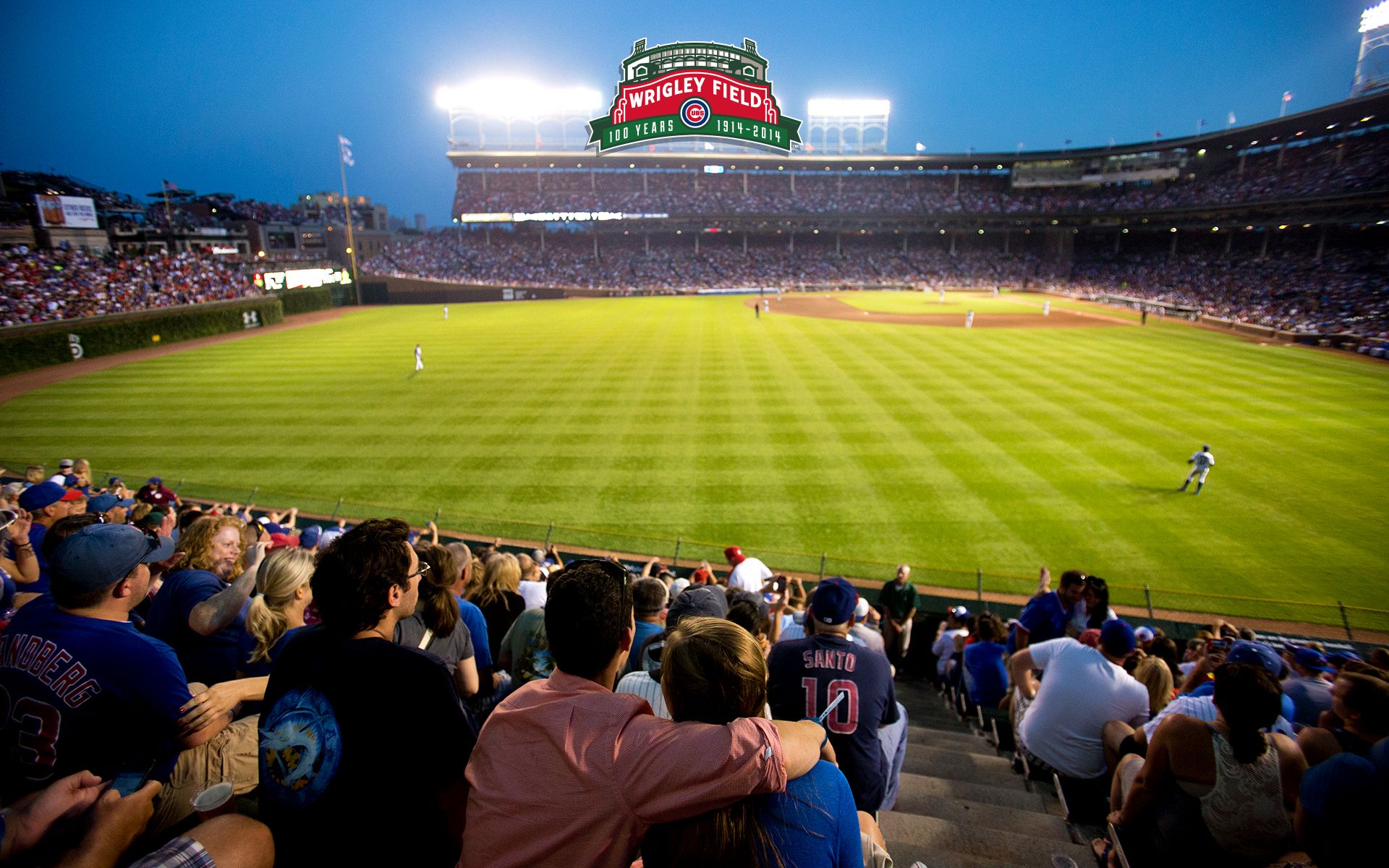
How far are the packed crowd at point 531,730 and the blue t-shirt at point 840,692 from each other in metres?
0.01

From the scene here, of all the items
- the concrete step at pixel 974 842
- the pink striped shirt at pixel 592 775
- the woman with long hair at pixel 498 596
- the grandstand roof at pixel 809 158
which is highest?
the grandstand roof at pixel 809 158

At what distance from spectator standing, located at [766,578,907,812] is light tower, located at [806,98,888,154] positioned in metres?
78.9

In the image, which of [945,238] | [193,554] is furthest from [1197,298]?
[193,554]

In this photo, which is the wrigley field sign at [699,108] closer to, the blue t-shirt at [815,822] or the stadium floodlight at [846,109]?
the blue t-shirt at [815,822]

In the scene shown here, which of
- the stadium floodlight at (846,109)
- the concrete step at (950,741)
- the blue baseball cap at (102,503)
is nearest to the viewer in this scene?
the concrete step at (950,741)

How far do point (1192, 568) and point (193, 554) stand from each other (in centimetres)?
1471

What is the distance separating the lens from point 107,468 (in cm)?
1636

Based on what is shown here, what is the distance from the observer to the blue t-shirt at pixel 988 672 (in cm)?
714

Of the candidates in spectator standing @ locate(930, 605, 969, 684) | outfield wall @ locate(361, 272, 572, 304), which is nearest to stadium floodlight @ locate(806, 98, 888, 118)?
outfield wall @ locate(361, 272, 572, 304)

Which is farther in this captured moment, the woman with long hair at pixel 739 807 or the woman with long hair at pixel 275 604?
the woman with long hair at pixel 275 604

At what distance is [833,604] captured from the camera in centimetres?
372

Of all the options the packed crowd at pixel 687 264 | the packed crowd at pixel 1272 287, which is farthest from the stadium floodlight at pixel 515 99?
the packed crowd at pixel 1272 287

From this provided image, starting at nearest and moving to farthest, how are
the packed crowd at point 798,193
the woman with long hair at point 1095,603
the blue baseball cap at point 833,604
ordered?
the blue baseball cap at point 833,604 → the woman with long hair at point 1095,603 → the packed crowd at point 798,193

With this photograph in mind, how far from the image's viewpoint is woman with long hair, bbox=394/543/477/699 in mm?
4047
